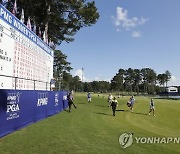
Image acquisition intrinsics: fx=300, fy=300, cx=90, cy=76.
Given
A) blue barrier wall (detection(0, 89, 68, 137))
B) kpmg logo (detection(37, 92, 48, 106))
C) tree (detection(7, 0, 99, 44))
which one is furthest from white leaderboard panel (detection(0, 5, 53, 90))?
tree (detection(7, 0, 99, 44))

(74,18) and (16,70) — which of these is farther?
(74,18)

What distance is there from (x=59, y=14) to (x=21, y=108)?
24266 mm

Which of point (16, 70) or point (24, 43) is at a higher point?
point (24, 43)

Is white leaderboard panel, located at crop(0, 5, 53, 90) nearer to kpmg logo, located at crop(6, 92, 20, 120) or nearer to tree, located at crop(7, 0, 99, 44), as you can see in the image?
kpmg logo, located at crop(6, 92, 20, 120)

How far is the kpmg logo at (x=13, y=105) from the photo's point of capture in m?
13.8

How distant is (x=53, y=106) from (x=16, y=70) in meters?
8.25

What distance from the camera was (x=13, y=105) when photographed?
1441 cm

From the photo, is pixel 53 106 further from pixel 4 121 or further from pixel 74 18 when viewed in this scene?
pixel 74 18

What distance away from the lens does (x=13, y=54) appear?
17.5 m

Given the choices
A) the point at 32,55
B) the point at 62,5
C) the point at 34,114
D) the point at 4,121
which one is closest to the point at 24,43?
the point at 32,55

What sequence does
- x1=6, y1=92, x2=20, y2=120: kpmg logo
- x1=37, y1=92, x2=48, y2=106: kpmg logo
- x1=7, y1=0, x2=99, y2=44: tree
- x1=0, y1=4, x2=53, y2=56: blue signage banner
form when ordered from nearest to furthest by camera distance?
x1=6, y1=92, x2=20, y2=120: kpmg logo < x1=0, y1=4, x2=53, y2=56: blue signage banner < x1=37, y1=92, x2=48, y2=106: kpmg logo < x1=7, y1=0, x2=99, y2=44: tree

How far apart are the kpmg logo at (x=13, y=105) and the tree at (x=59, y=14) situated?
69.8 feet

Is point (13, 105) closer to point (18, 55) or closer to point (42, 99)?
point (18, 55)

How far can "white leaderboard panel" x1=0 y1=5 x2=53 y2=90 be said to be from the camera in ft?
52.2
